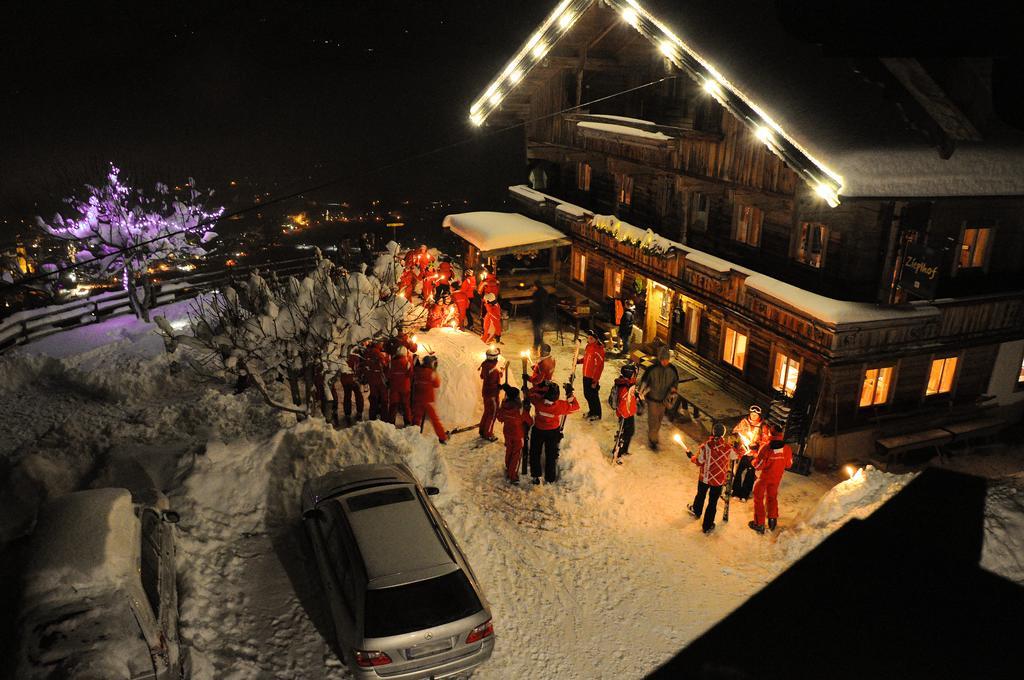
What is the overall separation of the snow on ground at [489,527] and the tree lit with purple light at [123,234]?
7.98 meters

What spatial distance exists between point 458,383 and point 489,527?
18.2 ft

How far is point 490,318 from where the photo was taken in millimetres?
19438

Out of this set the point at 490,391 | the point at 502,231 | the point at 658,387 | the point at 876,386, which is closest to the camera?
the point at 490,391

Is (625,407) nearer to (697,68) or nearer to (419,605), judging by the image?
(419,605)

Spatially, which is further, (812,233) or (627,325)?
(627,325)

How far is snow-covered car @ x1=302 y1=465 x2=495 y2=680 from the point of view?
7445 millimetres

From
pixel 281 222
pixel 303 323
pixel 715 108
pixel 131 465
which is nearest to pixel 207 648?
pixel 131 465

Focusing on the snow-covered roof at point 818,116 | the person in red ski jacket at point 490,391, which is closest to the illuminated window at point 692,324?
the snow-covered roof at point 818,116

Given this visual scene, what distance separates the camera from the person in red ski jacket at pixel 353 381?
1471 centimetres

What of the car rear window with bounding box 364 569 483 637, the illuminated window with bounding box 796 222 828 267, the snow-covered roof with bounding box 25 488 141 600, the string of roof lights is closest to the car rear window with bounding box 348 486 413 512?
the car rear window with bounding box 364 569 483 637

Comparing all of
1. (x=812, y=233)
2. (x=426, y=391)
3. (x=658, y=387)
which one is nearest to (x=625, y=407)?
(x=658, y=387)

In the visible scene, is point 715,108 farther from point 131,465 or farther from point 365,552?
point 131,465

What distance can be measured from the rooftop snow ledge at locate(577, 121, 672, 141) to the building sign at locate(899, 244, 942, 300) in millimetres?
6431

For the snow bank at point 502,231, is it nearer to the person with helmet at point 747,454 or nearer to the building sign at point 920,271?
the person with helmet at point 747,454
